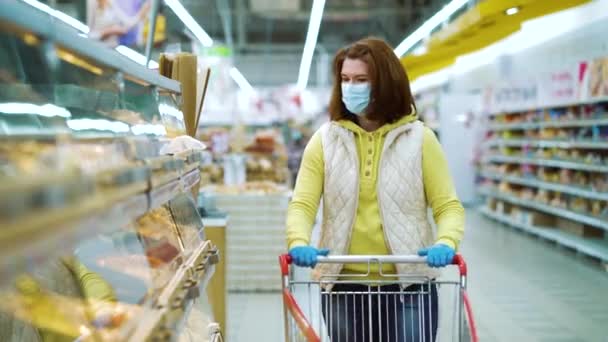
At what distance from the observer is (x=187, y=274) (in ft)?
8.16

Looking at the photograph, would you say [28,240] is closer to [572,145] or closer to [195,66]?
[195,66]

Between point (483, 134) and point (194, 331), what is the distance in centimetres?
1430

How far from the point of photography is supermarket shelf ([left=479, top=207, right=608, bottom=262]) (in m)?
9.41

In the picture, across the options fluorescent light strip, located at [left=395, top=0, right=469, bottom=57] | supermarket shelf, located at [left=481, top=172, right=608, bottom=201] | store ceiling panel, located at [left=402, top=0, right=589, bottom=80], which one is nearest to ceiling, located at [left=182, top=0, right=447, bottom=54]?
fluorescent light strip, located at [left=395, top=0, right=469, bottom=57]

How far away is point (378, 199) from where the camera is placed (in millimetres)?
2910

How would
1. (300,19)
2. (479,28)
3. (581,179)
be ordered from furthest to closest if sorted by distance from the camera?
(300,19) < (479,28) < (581,179)

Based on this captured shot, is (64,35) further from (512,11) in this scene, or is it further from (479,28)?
(479,28)

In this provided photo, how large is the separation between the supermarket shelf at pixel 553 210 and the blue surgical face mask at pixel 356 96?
723 centimetres

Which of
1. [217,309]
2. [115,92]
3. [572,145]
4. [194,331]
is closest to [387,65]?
[115,92]

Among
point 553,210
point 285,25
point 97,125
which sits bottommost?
point 553,210

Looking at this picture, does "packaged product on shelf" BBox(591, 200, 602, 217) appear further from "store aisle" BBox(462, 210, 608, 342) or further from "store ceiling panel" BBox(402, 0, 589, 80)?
"store ceiling panel" BBox(402, 0, 589, 80)

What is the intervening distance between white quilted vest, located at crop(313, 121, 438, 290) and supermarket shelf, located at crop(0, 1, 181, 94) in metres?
0.87

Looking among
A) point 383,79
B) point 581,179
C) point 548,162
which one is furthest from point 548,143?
point 383,79

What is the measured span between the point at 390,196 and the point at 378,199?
0.05 meters
